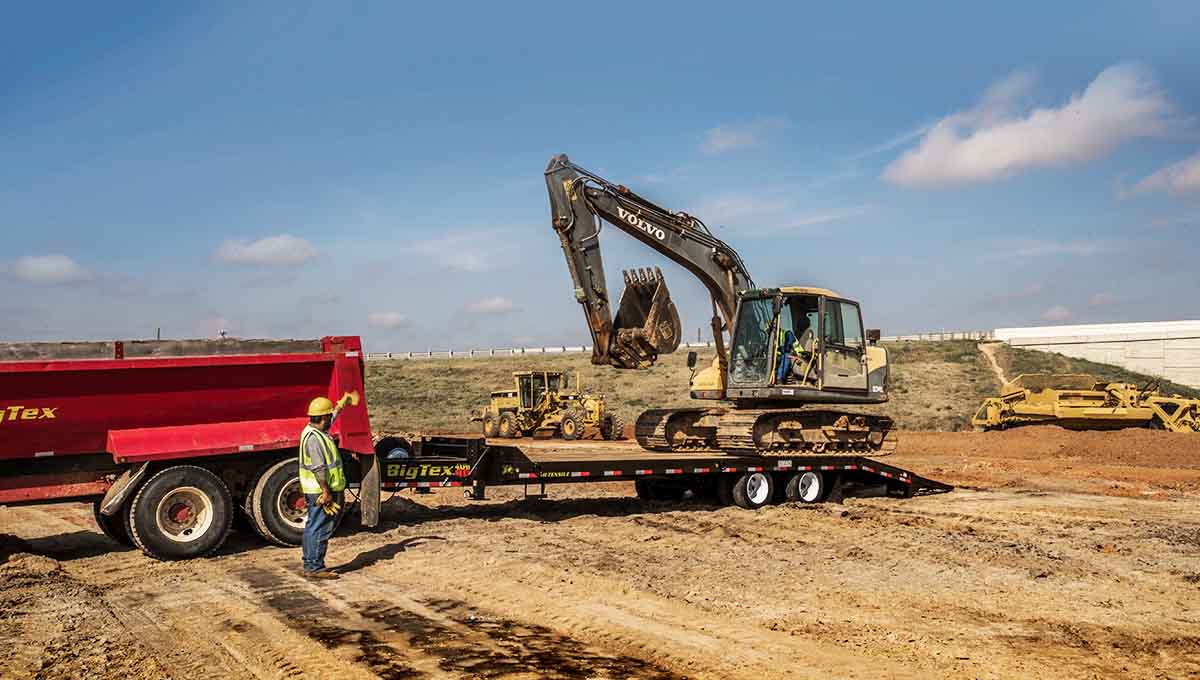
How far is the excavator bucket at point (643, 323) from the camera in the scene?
14000 mm

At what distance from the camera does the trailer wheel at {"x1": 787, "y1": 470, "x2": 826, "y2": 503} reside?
48.1 feet

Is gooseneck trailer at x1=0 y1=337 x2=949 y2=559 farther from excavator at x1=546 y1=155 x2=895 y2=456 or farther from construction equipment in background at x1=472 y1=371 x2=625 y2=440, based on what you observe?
construction equipment in background at x1=472 y1=371 x2=625 y2=440

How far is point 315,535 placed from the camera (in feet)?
30.5

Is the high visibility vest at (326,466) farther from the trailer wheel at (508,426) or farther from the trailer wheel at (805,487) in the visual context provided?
the trailer wheel at (508,426)

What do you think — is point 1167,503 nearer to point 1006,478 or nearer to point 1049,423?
point 1006,478

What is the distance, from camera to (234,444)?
10.6 meters

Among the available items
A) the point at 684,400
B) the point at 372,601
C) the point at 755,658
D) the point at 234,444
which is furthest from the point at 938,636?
the point at 684,400

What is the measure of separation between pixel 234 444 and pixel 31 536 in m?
4.06

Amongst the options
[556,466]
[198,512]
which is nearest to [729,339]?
[556,466]

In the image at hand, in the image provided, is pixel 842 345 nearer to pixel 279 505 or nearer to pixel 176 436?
pixel 279 505

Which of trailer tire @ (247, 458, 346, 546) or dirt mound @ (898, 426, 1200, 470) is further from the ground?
trailer tire @ (247, 458, 346, 546)

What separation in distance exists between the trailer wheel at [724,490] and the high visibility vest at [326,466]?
6.41 metres

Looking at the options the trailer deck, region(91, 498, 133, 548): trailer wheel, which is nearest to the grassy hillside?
the trailer deck

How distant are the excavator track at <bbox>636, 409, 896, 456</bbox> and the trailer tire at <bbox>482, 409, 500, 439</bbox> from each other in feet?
56.5
